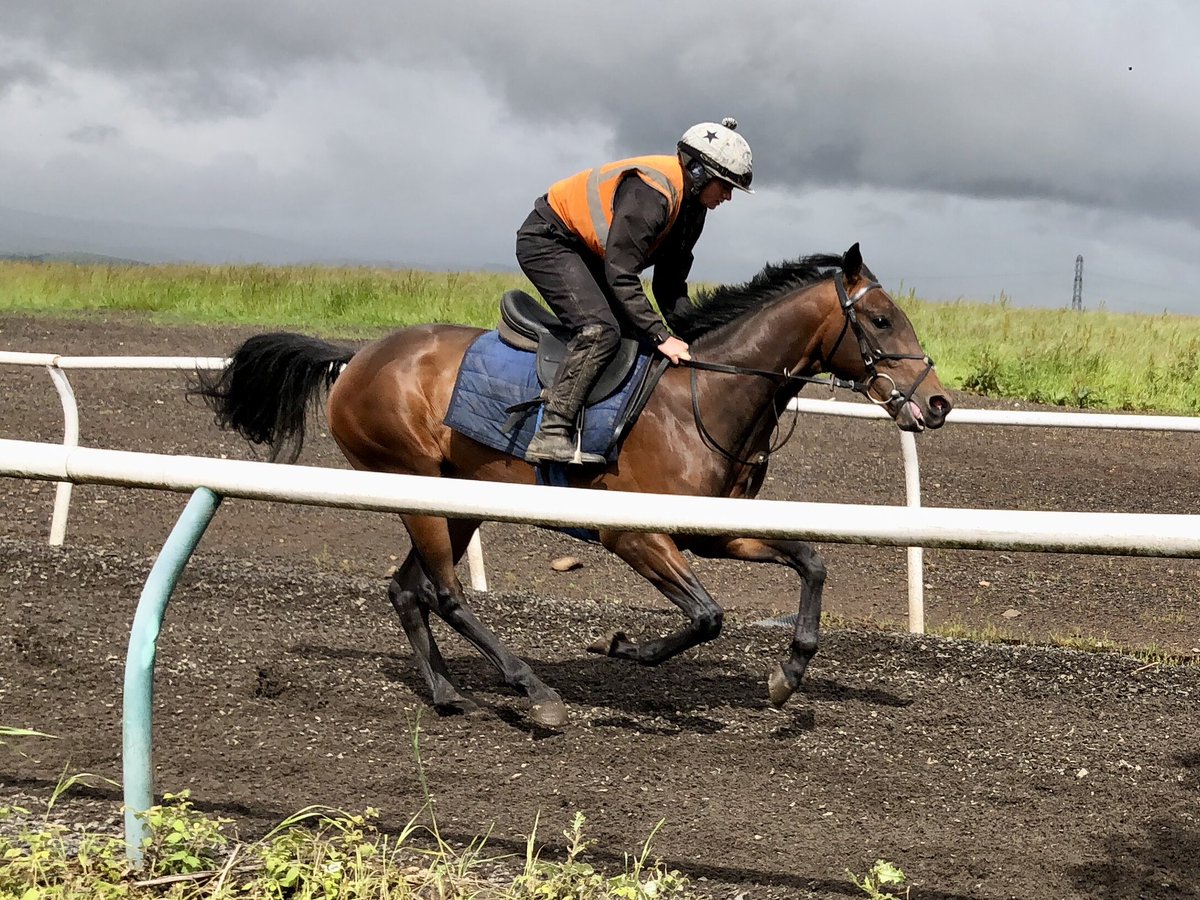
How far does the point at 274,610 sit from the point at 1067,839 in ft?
11.7

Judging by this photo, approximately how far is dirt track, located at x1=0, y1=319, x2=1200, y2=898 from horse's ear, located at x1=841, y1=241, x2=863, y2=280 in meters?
1.60

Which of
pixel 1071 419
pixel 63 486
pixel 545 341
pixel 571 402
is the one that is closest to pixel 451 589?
pixel 571 402

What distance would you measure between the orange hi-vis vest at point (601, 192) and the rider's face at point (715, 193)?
0.14 m

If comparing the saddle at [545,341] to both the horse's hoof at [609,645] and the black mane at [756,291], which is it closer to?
the black mane at [756,291]

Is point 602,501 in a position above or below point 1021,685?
above

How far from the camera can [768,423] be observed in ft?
17.5

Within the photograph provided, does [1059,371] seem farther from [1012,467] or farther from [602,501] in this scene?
[602,501]

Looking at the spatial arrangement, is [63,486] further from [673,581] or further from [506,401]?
[673,581]

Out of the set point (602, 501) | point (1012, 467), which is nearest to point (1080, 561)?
point (1012, 467)

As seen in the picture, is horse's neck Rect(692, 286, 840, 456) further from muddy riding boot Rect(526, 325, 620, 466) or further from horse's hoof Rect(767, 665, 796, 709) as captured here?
horse's hoof Rect(767, 665, 796, 709)

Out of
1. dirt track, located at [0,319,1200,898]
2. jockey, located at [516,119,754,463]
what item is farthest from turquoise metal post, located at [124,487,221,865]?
jockey, located at [516,119,754,463]

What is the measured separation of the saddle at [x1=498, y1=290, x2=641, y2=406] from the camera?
527cm

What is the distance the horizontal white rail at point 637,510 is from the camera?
218 centimetres

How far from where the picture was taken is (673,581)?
16.0 feet
